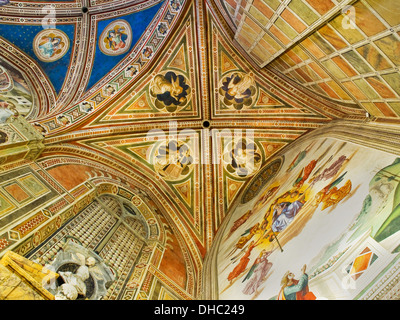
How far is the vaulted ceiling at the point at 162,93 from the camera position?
30.0ft

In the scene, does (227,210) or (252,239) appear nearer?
(252,239)

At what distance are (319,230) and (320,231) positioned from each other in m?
0.04

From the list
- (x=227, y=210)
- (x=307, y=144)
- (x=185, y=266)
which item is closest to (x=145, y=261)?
(x=185, y=266)

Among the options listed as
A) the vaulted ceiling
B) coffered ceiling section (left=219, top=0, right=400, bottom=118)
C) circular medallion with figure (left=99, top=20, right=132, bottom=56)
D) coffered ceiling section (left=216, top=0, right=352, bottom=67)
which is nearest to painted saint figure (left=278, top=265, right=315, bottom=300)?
coffered ceiling section (left=219, top=0, right=400, bottom=118)

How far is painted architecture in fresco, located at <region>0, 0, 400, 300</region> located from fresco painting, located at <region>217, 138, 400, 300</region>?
33 mm

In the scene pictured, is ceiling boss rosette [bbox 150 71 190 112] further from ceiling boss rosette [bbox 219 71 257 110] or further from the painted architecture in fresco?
ceiling boss rosette [bbox 219 71 257 110]

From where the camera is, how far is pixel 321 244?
474cm

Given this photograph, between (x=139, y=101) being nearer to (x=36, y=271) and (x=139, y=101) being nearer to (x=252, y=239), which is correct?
(x=252, y=239)

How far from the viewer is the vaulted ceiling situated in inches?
360

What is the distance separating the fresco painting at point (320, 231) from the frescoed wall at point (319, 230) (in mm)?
15

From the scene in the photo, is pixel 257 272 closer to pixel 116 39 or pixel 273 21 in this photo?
pixel 273 21
